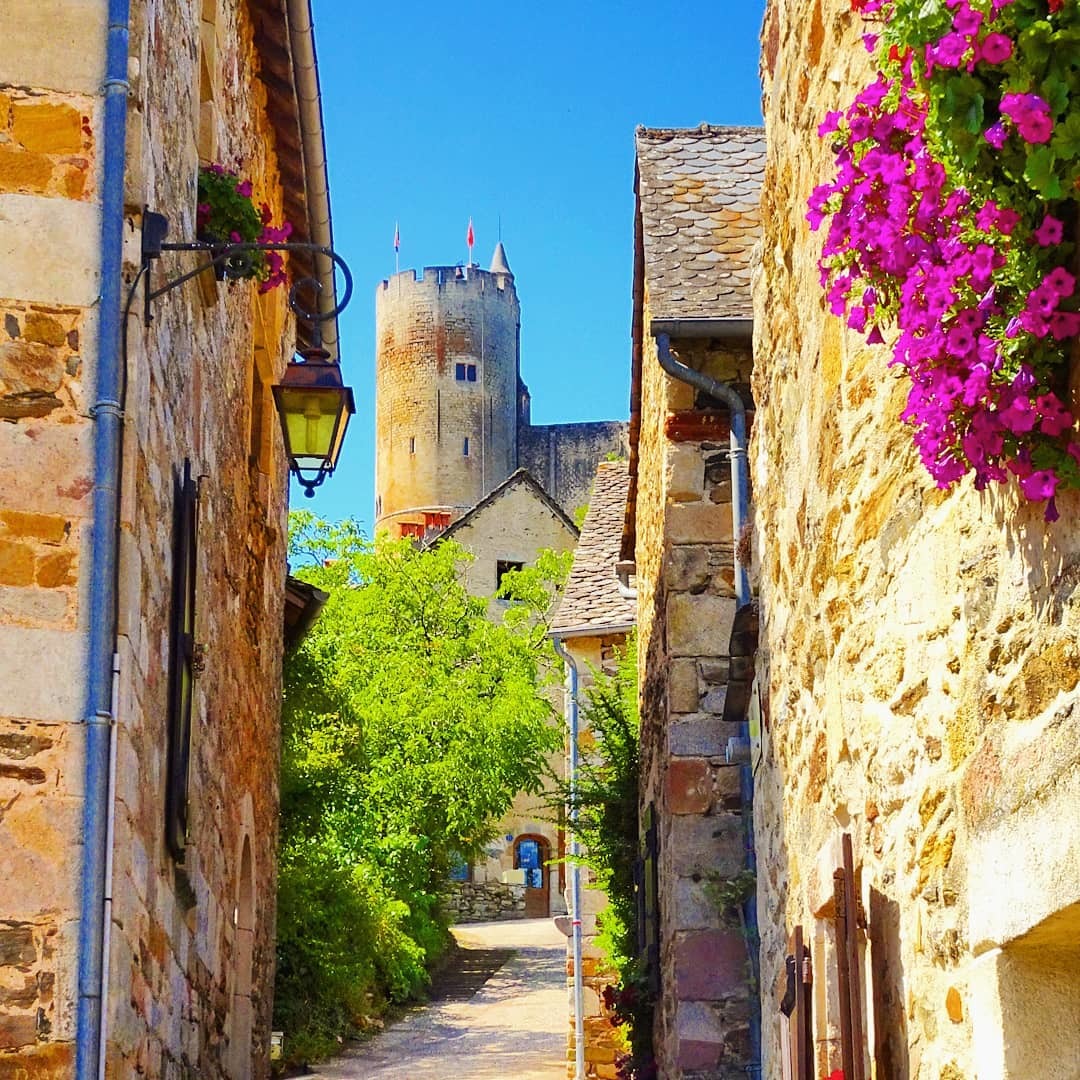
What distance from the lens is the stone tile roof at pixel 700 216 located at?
8727mm

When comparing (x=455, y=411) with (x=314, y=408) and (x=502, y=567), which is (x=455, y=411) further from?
(x=314, y=408)

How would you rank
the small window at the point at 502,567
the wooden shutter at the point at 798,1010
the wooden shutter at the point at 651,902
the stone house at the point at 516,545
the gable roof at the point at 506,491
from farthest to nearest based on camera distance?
the small window at the point at 502,567 < the gable roof at the point at 506,491 < the stone house at the point at 516,545 < the wooden shutter at the point at 651,902 < the wooden shutter at the point at 798,1010

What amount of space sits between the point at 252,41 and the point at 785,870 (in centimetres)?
573

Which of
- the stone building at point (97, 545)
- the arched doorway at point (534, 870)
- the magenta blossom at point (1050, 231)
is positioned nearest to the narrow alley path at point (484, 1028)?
the arched doorway at point (534, 870)

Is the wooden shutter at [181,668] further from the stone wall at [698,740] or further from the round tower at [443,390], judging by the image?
the round tower at [443,390]

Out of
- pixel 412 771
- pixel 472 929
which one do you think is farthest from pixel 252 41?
pixel 472 929

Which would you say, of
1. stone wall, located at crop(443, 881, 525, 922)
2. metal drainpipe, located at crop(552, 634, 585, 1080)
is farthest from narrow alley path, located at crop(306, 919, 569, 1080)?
stone wall, located at crop(443, 881, 525, 922)

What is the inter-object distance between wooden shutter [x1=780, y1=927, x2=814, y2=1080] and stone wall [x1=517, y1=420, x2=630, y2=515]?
5476cm

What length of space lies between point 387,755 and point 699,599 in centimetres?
1968

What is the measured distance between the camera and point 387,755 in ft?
93.2

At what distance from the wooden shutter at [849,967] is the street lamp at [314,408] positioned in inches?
157

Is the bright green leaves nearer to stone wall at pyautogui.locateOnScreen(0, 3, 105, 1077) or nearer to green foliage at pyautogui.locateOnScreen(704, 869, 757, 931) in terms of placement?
stone wall at pyautogui.locateOnScreen(0, 3, 105, 1077)

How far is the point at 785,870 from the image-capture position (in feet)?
17.0

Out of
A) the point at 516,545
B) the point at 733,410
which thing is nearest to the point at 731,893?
the point at 733,410
